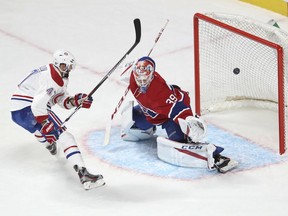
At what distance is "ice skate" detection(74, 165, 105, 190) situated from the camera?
3990mm

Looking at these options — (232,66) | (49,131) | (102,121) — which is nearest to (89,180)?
(49,131)

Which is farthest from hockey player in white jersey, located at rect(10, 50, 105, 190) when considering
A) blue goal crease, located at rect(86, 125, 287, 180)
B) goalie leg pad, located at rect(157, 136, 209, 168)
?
goalie leg pad, located at rect(157, 136, 209, 168)

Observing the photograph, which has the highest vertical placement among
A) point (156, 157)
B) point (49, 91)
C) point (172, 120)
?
point (49, 91)

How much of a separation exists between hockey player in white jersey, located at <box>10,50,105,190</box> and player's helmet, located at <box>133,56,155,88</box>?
302 millimetres

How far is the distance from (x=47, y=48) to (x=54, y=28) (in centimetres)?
38

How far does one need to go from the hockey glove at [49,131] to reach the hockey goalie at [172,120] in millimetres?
425

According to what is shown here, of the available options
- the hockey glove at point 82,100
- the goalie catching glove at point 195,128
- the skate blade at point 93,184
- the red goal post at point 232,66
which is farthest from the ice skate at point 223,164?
the hockey glove at point 82,100

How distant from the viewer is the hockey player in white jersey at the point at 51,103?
159 inches

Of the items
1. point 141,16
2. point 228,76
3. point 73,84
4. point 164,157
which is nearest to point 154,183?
point 164,157

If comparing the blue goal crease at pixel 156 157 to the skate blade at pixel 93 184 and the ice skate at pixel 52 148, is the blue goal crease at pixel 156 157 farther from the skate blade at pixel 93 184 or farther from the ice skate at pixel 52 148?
the skate blade at pixel 93 184

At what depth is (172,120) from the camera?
4.24 m

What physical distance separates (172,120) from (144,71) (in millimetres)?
286

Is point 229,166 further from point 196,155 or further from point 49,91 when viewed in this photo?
point 49,91

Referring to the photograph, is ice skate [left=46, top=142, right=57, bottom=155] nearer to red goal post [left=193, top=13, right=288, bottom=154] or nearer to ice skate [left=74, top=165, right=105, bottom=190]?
ice skate [left=74, top=165, right=105, bottom=190]
